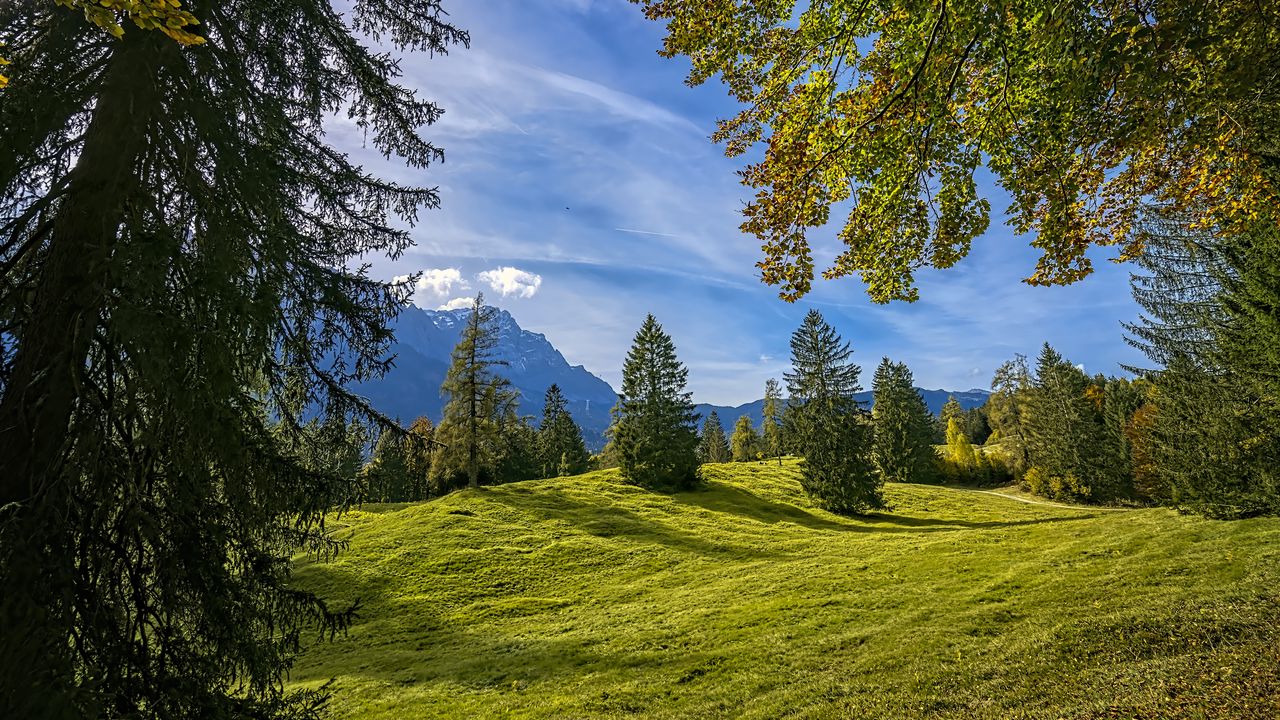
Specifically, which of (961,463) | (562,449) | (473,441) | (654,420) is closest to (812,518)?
(654,420)

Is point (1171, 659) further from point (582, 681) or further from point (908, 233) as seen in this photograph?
point (582, 681)

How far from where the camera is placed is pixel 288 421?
5.65m

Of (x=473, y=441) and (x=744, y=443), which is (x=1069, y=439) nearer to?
(x=744, y=443)

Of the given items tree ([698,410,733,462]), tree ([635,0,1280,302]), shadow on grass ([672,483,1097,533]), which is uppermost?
tree ([635,0,1280,302])

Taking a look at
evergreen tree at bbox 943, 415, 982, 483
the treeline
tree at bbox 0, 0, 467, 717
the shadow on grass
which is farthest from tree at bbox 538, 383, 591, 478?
tree at bbox 0, 0, 467, 717

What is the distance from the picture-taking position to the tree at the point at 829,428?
3434 centimetres

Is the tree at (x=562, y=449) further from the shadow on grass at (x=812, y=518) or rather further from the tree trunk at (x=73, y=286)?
the tree trunk at (x=73, y=286)

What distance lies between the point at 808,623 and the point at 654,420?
95.1ft

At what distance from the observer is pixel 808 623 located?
11.9 meters

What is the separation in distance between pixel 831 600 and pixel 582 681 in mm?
7064

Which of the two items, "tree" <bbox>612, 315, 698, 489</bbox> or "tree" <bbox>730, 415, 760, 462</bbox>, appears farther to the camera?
"tree" <bbox>730, 415, 760, 462</bbox>

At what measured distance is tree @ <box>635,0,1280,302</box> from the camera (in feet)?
15.4

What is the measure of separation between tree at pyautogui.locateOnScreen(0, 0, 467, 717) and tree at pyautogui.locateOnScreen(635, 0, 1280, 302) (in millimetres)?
4578

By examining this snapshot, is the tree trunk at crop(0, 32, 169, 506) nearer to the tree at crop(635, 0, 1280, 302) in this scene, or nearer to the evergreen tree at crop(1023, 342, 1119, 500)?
the tree at crop(635, 0, 1280, 302)
